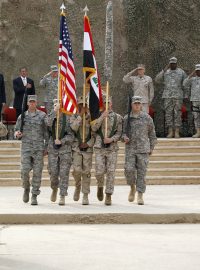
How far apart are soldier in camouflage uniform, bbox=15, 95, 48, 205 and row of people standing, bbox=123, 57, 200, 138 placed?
21.5 feet

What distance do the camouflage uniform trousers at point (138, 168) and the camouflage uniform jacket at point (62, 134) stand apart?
0.93 meters

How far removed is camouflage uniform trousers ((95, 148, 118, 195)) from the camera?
16.3 m

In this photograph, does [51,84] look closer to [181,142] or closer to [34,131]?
[181,142]

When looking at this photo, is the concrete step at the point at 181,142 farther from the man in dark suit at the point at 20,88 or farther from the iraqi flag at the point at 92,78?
the iraqi flag at the point at 92,78

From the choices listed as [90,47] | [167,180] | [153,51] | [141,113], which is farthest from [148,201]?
[153,51]

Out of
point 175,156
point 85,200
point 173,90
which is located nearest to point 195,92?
point 173,90

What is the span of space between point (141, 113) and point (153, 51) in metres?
10.6

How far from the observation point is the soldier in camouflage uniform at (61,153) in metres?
16.3

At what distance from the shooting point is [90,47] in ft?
56.3

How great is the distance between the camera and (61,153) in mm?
16312

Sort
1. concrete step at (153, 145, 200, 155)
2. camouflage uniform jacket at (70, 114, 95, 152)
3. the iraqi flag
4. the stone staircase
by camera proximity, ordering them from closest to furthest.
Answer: camouflage uniform jacket at (70, 114, 95, 152) → the iraqi flag → the stone staircase → concrete step at (153, 145, 200, 155)

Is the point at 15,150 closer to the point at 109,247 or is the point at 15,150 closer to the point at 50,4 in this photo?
the point at 50,4

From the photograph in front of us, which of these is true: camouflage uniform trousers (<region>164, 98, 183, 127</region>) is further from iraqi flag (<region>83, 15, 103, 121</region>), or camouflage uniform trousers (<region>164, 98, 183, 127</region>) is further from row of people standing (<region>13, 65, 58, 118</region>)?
iraqi flag (<region>83, 15, 103, 121</region>)

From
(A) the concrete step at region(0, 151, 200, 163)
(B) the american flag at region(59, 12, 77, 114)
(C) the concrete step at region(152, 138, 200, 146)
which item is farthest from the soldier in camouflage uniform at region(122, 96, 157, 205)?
(C) the concrete step at region(152, 138, 200, 146)
